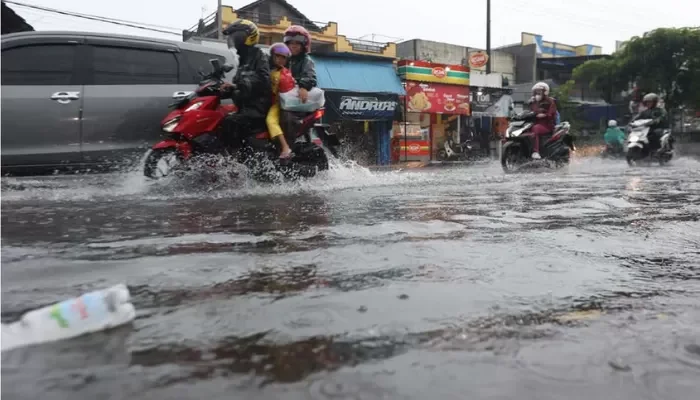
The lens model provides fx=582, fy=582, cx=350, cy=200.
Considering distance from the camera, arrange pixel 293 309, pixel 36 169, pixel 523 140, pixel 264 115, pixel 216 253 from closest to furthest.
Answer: pixel 293 309 < pixel 216 253 < pixel 36 169 < pixel 264 115 < pixel 523 140

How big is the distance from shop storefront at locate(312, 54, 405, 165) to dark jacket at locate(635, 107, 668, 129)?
9.46 metres

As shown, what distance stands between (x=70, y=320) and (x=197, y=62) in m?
5.24

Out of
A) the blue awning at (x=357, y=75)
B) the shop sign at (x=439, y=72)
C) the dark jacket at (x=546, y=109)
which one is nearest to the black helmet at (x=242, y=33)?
the dark jacket at (x=546, y=109)

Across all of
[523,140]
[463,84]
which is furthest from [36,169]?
[463,84]

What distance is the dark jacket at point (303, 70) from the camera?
6.02m

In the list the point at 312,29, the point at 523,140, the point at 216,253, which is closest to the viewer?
the point at 216,253

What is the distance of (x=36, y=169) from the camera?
→ 5547mm

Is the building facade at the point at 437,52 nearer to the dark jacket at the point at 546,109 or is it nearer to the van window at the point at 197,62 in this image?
the dark jacket at the point at 546,109

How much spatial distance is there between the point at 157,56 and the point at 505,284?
204 inches

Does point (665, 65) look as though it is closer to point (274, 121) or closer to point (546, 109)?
point (546, 109)

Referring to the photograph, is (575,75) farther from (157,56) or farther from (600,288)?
(600,288)

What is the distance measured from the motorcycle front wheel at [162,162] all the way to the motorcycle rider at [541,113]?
688cm

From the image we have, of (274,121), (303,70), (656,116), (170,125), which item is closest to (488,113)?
(656,116)

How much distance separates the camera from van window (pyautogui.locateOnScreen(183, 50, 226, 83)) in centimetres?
627
